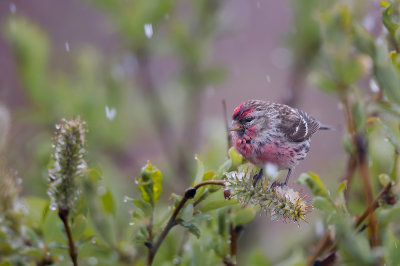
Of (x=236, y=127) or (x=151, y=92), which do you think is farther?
(x=151, y=92)

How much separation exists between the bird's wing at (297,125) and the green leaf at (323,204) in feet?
0.83

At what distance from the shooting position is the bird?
0.89 metres

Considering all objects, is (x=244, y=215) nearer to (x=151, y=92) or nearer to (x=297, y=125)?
(x=297, y=125)

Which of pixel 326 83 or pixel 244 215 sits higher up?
pixel 326 83

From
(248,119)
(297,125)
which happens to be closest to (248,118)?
(248,119)

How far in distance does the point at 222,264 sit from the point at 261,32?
2387 mm

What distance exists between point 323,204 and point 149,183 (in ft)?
0.87

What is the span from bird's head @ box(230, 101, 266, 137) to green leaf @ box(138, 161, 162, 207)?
26 centimetres

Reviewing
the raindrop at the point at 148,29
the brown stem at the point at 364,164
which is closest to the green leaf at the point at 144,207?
the brown stem at the point at 364,164

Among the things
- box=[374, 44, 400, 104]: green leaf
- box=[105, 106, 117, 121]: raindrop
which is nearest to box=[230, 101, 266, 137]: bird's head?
box=[374, 44, 400, 104]: green leaf

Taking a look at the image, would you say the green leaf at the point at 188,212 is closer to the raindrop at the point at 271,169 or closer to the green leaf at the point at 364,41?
the raindrop at the point at 271,169

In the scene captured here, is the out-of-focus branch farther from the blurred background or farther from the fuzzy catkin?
the fuzzy catkin

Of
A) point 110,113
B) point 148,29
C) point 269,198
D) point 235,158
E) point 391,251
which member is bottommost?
point 391,251

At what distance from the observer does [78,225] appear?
77 cm
